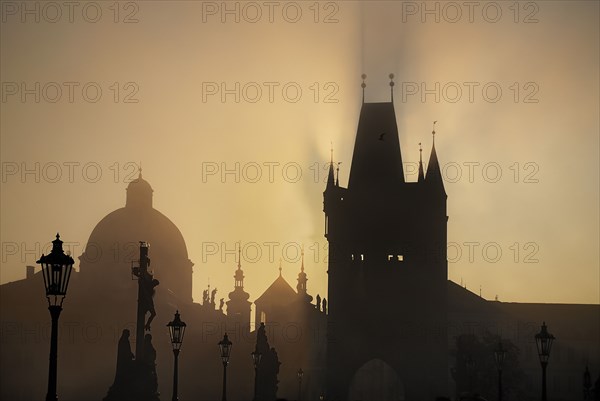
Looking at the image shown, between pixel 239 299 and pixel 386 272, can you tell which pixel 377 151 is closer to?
pixel 386 272

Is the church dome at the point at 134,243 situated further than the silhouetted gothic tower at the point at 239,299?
No

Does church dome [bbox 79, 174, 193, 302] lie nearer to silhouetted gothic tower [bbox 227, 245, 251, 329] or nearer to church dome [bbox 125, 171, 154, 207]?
church dome [bbox 125, 171, 154, 207]

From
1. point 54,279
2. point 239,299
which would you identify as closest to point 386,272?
point 239,299

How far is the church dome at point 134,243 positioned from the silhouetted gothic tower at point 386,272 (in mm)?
28271

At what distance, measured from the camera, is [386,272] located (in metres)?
92.8

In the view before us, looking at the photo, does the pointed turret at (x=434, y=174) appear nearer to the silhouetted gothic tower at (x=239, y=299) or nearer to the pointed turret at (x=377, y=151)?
the pointed turret at (x=377, y=151)

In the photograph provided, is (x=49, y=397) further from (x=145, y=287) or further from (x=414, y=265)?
(x=414, y=265)

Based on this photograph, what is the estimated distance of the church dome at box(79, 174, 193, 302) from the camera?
386 ft

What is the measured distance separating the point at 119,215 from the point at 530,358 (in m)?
48.9

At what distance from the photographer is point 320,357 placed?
116 metres

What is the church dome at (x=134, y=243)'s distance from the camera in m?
118

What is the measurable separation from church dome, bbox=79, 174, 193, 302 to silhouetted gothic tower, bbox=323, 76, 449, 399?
1113 inches

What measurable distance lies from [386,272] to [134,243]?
3040cm

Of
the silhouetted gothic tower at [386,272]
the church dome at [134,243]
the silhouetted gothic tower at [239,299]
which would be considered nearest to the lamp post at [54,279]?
the silhouetted gothic tower at [386,272]
